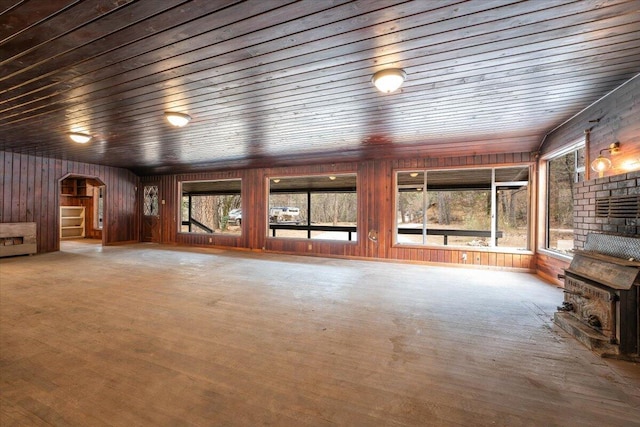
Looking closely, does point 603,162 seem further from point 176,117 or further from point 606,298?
point 176,117

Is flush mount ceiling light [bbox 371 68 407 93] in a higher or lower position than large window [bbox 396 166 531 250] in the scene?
higher

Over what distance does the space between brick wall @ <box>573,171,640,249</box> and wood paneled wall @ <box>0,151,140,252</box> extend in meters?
11.2

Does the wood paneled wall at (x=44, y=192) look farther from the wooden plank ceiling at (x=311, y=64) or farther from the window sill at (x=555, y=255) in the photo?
the window sill at (x=555, y=255)

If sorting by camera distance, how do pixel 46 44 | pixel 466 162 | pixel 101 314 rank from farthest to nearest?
1. pixel 466 162
2. pixel 101 314
3. pixel 46 44

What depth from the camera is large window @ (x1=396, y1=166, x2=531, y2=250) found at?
5.99 meters

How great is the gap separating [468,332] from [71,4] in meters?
4.16

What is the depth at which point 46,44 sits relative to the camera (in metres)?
2.23

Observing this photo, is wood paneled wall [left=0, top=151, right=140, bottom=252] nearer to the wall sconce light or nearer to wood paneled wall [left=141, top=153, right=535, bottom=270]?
wood paneled wall [left=141, top=153, right=535, bottom=270]

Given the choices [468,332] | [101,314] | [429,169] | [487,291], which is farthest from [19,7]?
[429,169]

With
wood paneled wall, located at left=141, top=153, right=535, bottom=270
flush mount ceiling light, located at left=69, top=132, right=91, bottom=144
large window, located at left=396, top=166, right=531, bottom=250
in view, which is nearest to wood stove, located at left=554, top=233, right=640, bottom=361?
wood paneled wall, located at left=141, top=153, right=535, bottom=270

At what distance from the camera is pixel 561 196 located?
4.82m

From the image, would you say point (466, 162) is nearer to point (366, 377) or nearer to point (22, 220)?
point (366, 377)

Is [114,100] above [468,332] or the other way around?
above

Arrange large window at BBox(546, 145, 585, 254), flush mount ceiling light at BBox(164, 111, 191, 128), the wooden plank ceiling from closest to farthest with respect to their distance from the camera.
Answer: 1. the wooden plank ceiling
2. flush mount ceiling light at BBox(164, 111, 191, 128)
3. large window at BBox(546, 145, 585, 254)
